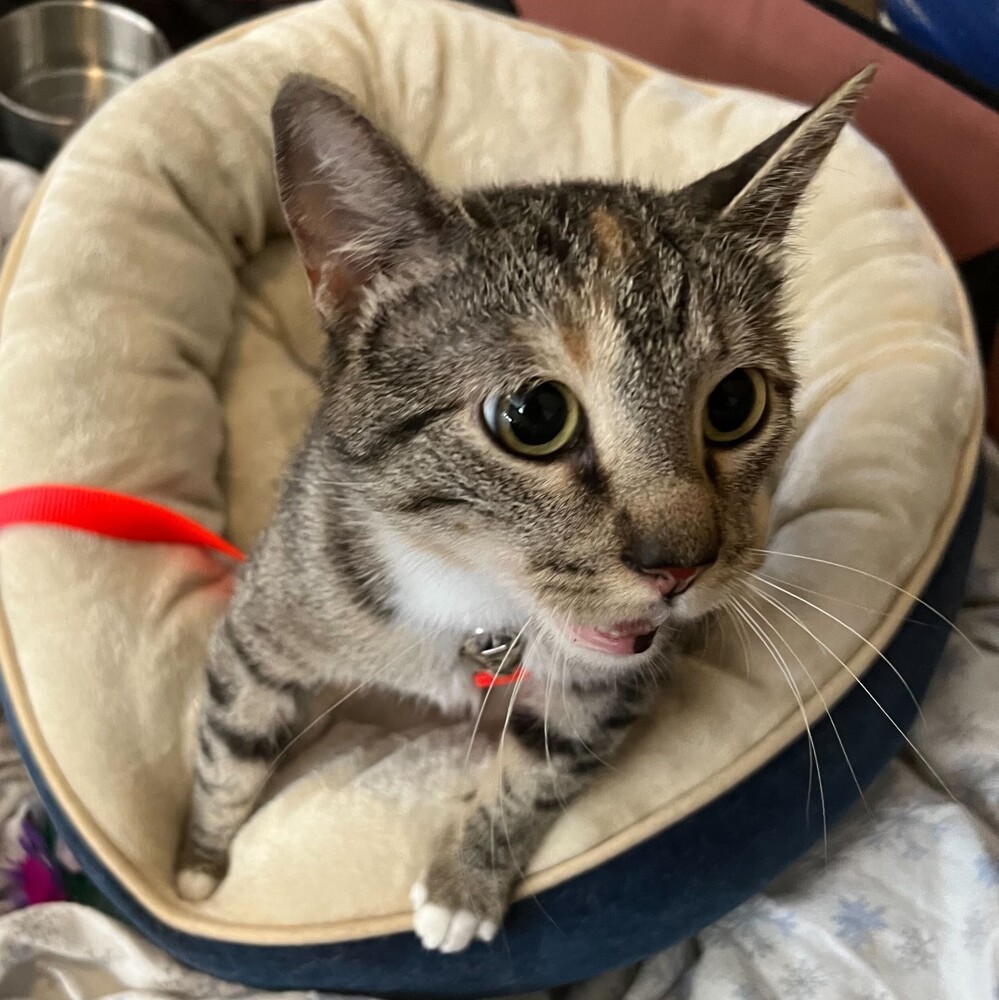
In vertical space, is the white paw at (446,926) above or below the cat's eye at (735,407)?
below

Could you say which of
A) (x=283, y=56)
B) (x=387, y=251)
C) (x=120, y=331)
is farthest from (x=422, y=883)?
(x=283, y=56)

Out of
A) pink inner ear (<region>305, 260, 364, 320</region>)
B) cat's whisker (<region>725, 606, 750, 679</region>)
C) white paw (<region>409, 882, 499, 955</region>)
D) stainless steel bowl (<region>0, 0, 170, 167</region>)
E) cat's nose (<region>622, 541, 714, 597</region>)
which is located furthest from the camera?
stainless steel bowl (<region>0, 0, 170, 167</region>)

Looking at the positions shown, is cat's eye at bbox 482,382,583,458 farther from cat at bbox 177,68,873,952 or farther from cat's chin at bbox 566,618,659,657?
cat's chin at bbox 566,618,659,657

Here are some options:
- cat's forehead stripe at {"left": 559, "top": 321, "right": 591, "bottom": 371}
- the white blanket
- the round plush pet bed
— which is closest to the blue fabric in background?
the round plush pet bed

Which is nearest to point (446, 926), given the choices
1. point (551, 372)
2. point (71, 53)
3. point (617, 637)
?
point (617, 637)

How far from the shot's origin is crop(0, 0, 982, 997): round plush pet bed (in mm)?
1109

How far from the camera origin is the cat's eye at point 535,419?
82 cm

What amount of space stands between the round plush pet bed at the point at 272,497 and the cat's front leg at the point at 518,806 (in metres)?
0.03

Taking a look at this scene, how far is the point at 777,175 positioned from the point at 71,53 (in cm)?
208

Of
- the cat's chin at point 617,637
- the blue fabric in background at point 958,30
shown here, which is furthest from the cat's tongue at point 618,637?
the blue fabric in background at point 958,30

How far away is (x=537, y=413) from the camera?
82 cm

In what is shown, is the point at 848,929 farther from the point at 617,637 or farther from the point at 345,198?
the point at 345,198

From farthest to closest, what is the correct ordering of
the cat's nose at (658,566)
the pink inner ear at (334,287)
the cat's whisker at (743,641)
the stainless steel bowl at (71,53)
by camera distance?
the stainless steel bowl at (71,53)
the cat's whisker at (743,641)
the pink inner ear at (334,287)
the cat's nose at (658,566)

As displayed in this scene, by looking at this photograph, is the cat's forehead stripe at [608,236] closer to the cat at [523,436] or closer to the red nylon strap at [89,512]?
the cat at [523,436]
